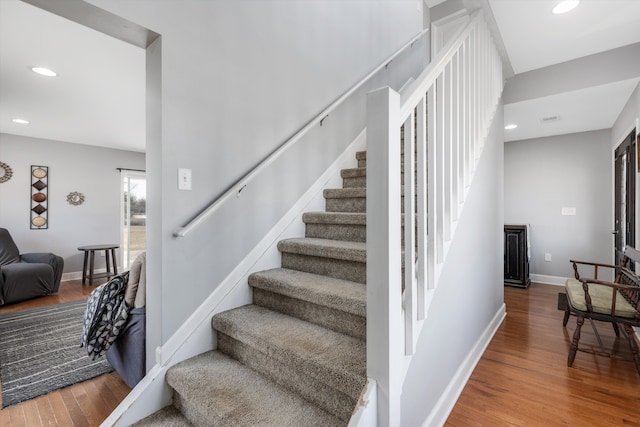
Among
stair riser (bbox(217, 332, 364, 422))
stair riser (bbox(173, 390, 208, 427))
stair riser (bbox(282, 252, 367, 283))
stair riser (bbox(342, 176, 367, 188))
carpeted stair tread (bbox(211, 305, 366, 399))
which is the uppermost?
stair riser (bbox(342, 176, 367, 188))

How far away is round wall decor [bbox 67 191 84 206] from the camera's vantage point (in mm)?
5282

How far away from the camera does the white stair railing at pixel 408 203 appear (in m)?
1.01

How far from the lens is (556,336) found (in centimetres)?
271

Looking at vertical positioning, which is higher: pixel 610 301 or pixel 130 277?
pixel 130 277

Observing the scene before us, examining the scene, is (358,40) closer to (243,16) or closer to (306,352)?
(243,16)

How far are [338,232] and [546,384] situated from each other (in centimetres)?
166

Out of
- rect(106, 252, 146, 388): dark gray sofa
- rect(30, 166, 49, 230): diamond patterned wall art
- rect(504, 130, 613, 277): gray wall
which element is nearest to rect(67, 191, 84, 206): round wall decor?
rect(30, 166, 49, 230): diamond patterned wall art

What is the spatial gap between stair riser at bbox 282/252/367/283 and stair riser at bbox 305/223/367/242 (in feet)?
0.89

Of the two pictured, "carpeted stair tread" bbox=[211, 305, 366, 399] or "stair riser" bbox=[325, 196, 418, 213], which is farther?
"stair riser" bbox=[325, 196, 418, 213]

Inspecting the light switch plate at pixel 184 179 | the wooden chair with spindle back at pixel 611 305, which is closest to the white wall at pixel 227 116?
the light switch plate at pixel 184 179

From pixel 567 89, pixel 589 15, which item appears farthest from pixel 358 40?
pixel 567 89

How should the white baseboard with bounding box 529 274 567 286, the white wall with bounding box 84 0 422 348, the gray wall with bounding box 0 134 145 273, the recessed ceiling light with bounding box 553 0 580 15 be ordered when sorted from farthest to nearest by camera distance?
the gray wall with bounding box 0 134 145 273 < the white baseboard with bounding box 529 274 567 286 < the recessed ceiling light with bounding box 553 0 580 15 < the white wall with bounding box 84 0 422 348

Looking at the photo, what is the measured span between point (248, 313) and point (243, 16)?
1738mm

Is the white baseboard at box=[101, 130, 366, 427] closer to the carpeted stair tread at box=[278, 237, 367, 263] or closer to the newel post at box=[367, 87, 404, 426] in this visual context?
the carpeted stair tread at box=[278, 237, 367, 263]
